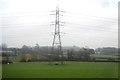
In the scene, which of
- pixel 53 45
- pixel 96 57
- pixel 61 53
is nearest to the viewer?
pixel 53 45

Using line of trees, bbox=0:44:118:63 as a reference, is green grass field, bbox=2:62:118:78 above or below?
below

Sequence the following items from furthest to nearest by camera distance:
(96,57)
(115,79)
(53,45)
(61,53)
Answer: (96,57), (61,53), (53,45), (115,79)

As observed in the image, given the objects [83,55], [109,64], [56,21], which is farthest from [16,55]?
[109,64]

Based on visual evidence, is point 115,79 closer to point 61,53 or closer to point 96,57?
point 61,53

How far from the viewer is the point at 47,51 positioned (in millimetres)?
15867

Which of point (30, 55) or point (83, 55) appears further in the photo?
point (83, 55)

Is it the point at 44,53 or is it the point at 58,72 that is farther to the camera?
the point at 44,53

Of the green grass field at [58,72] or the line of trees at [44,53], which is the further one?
the line of trees at [44,53]

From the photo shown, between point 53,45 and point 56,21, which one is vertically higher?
point 56,21

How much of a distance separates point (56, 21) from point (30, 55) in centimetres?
286

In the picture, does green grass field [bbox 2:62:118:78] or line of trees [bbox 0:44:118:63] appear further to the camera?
line of trees [bbox 0:44:118:63]

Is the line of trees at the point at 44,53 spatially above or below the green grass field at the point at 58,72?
above

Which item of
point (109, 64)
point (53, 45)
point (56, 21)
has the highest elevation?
point (56, 21)

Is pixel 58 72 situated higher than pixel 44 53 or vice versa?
pixel 44 53
